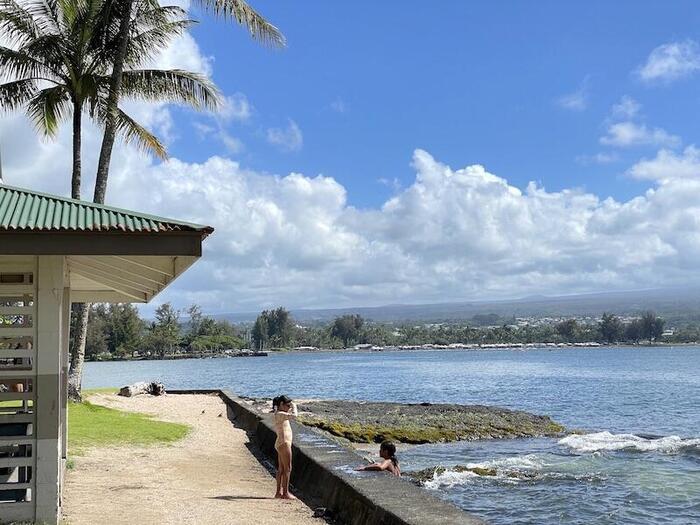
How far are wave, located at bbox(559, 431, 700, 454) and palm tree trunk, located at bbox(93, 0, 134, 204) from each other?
15.4 meters

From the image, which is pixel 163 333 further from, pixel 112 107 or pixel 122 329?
pixel 112 107

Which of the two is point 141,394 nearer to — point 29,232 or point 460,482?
point 460,482

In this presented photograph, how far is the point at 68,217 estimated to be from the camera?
7840 mm

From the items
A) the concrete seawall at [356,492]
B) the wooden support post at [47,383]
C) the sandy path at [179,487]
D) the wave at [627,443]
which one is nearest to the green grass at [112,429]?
the sandy path at [179,487]

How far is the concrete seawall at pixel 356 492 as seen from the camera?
781 cm

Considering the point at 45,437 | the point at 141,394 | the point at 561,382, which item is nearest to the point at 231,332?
the point at 561,382

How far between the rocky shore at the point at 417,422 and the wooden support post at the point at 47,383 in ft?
51.4

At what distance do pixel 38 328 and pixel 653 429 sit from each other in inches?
1147

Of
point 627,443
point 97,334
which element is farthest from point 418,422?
point 97,334

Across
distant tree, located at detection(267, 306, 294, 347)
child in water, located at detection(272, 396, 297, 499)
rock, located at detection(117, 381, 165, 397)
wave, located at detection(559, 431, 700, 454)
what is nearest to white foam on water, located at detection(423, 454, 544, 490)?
wave, located at detection(559, 431, 700, 454)

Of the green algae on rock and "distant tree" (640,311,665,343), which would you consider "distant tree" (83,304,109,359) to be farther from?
"distant tree" (640,311,665,343)

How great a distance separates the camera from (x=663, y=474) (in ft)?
67.0

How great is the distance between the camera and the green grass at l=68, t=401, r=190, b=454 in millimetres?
15516

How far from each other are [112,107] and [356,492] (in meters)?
13.4
